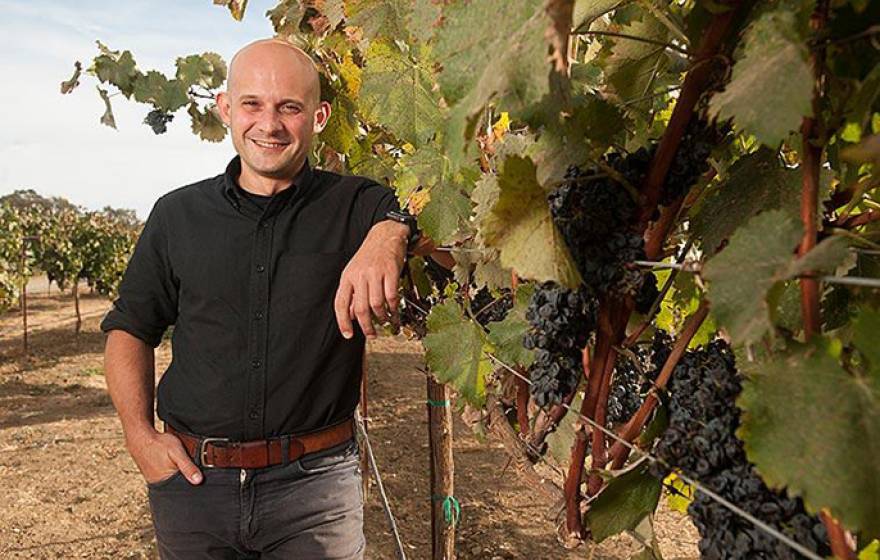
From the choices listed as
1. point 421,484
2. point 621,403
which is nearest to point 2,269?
point 421,484

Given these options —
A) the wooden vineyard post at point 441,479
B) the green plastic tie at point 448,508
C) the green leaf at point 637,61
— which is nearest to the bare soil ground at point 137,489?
the wooden vineyard post at point 441,479

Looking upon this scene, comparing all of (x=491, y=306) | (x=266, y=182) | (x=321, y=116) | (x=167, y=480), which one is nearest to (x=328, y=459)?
(x=167, y=480)

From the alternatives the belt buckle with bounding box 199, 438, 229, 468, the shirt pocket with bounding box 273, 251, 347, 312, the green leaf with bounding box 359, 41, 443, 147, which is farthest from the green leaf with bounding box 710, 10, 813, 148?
the belt buckle with bounding box 199, 438, 229, 468

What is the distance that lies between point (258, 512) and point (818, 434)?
1.98 metres

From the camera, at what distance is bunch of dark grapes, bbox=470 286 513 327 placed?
190 centimetres

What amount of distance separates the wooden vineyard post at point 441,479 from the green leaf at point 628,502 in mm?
2780

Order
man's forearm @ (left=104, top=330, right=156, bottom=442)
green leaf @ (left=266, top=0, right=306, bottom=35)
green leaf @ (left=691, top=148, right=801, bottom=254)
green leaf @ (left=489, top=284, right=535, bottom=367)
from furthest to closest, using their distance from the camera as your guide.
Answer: green leaf @ (left=266, top=0, right=306, bottom=35) → man's forearm @ (left=104, top=330, right=156, bottom=442) → green leaf @ (left=489, top=284, right=535, bottom=367) → green leaf @ (left=691, top=148, right=801, bottom=254)

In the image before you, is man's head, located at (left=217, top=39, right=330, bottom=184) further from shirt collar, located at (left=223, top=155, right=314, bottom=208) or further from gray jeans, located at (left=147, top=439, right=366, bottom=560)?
gray jeans, located at (left=147, top=439, right=366, bottom=560)

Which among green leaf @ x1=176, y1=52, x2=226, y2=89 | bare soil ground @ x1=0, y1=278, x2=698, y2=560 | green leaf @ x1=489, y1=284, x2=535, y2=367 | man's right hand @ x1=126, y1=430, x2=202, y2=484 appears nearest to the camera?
green leaf @ x1=489, y1=284, x2=535, y2=367

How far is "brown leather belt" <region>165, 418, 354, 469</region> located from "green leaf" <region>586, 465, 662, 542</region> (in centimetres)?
140

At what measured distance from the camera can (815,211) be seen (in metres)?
0.72

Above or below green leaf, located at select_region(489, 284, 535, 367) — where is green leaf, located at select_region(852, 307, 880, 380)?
above

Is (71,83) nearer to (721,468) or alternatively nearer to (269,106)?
(269,106)

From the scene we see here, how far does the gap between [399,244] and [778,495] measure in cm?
120
